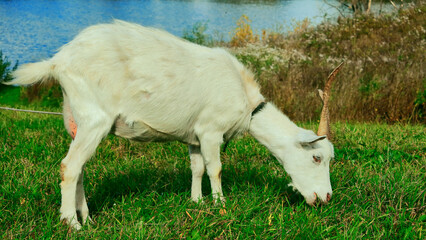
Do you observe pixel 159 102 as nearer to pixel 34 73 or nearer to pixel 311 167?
pixel 34 73

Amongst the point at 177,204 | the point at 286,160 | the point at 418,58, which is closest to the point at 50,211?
the point at 177,204

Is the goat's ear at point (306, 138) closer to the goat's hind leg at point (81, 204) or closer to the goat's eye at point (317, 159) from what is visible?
the goat's eye at point (317, 159)

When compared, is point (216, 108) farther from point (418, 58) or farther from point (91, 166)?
point (418, 58)

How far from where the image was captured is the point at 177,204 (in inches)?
147

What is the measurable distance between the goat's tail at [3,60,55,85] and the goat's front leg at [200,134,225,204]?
54.0 inches

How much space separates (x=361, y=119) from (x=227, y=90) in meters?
5.89

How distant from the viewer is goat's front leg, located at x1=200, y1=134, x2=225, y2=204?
3695 mm

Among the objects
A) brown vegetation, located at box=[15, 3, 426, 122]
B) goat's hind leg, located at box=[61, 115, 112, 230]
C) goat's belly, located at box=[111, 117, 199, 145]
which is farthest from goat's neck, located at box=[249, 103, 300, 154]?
brown vegetation, located at box=[15, 3, 426, 122]

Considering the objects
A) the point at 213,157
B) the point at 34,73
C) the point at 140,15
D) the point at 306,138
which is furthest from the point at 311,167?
the point at 140,15

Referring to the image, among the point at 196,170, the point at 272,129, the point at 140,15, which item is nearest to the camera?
the point at 272,129

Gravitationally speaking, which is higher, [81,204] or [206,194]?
[81,204]

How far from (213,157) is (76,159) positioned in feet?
3.85

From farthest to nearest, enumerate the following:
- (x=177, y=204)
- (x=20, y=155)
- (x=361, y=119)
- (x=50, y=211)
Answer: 1. (x=361, y=119)
2. (x=20, y=155)
3. (x=177, y=204)
4. (x=50, y=211)

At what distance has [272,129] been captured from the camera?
3930 millimetres
